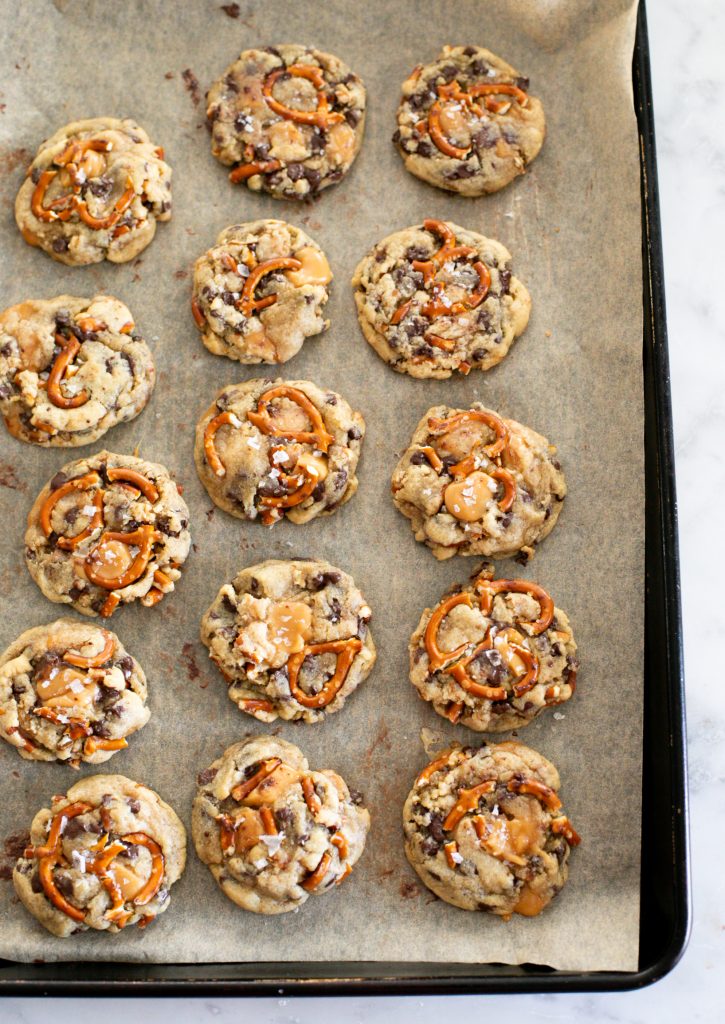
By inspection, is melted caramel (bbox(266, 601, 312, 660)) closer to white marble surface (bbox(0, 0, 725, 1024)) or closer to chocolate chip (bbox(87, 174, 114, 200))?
white marble surface (bbox(0, 0, 725, 1024))

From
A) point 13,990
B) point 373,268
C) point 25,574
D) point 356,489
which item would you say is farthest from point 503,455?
point 13,990

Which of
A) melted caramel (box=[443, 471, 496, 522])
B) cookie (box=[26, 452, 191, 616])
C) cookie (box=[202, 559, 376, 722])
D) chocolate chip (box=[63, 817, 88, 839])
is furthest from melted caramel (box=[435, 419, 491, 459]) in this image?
chocolate chip (box=[63, 817, 88, 839])

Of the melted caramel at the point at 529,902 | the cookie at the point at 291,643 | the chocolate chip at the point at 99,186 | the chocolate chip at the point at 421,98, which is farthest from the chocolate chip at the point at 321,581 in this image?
the chocolate chip at the point at 421,98

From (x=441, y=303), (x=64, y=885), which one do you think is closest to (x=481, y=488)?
(x=441, y=303)

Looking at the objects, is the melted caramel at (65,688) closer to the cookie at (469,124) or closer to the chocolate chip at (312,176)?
the chocolate chip at (312,176)

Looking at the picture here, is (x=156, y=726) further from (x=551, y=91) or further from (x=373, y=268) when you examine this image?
(x=551, y=91)
